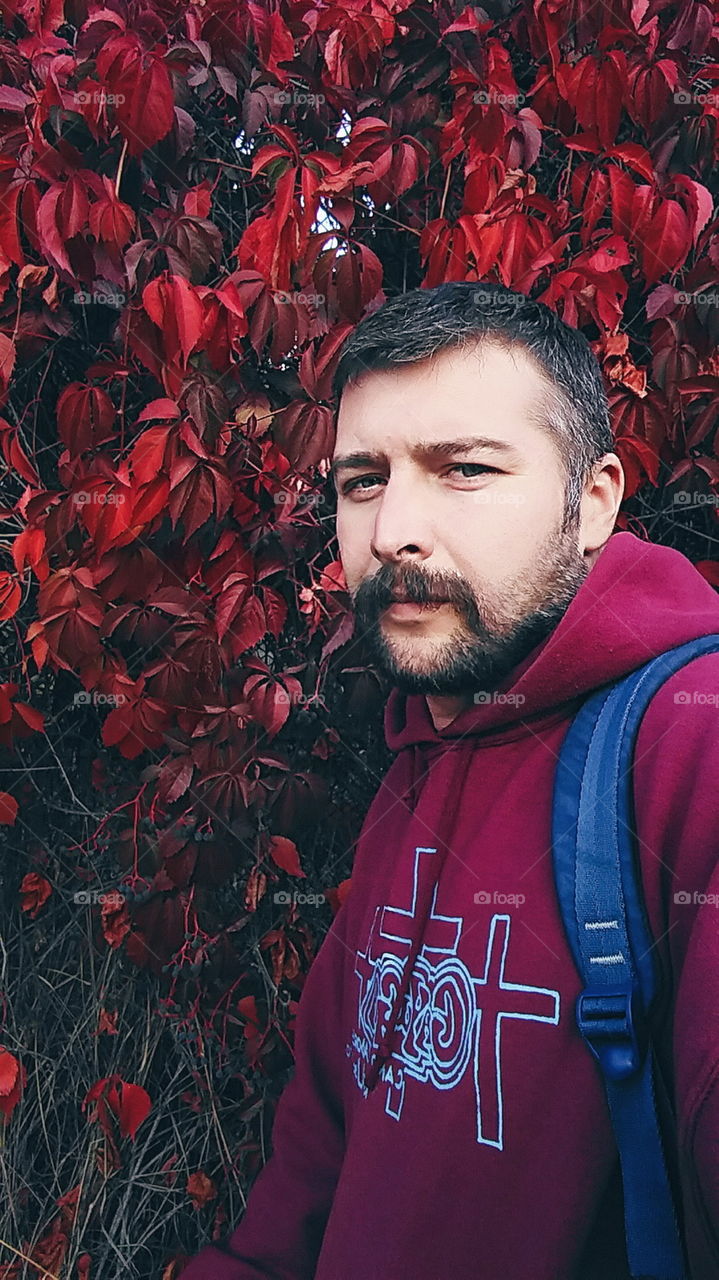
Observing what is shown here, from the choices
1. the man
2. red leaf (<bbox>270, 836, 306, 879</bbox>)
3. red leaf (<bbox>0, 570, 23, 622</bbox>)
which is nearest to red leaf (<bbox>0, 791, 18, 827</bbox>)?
red leaf (<bbox>0, 570, 23, 622</bbox>)

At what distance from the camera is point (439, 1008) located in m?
1.10

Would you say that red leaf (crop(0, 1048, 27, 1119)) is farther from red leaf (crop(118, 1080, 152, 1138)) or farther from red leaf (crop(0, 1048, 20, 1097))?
red leaf (crop(118, 1080, 152, 1138))

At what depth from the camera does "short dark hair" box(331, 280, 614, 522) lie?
4.02 ft

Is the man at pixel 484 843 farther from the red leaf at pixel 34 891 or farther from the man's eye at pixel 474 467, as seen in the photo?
the red leaf at pixel 34 891

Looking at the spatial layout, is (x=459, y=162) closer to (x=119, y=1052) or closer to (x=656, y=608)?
(x=656, y=608)

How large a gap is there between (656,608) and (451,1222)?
70cm

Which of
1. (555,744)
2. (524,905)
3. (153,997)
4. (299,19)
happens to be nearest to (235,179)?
(299,19)

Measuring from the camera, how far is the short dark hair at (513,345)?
1.23m

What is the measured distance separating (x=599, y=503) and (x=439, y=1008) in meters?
0.70

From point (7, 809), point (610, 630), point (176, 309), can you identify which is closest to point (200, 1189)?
point (7, 809)

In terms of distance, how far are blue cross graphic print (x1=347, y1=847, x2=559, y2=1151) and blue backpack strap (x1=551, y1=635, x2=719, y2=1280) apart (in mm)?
95

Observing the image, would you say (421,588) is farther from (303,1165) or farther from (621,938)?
(303,1165)

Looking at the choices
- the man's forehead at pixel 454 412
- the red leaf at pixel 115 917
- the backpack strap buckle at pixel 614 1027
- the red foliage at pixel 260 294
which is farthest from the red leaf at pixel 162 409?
the backpack strap buckle at pixel 614 1027

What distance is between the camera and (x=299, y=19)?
5.96 feet
